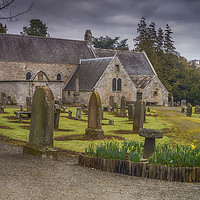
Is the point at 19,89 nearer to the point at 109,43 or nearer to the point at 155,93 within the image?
the point at 155,93

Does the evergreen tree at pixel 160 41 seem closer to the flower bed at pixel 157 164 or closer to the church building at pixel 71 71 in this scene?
the church building at pixel 71 71

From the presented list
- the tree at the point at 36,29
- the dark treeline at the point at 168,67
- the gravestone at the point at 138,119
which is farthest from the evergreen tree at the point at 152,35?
the gravestone at the point at 138,119

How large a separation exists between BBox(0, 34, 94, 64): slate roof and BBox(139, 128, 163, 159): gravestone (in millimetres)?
36617

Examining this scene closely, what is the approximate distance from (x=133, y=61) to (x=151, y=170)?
46742mm

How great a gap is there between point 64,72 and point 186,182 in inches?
1619

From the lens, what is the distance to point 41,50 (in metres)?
46.8

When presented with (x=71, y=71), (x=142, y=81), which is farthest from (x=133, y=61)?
(x=71, y=71)

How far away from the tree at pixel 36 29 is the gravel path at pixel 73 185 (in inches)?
2537

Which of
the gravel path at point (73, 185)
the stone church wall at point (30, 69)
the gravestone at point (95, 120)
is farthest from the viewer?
the stone church wall at point (30, 69)

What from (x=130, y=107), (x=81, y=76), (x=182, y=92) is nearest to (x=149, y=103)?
(x=81, y=76)

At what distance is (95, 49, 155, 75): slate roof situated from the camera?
52.1 meters

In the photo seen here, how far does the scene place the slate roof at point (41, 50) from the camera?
44356 mm

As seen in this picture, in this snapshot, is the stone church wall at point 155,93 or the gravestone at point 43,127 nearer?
the gravestone at point 43,127

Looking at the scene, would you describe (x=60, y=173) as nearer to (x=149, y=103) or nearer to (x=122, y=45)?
(x=149, y=103)
